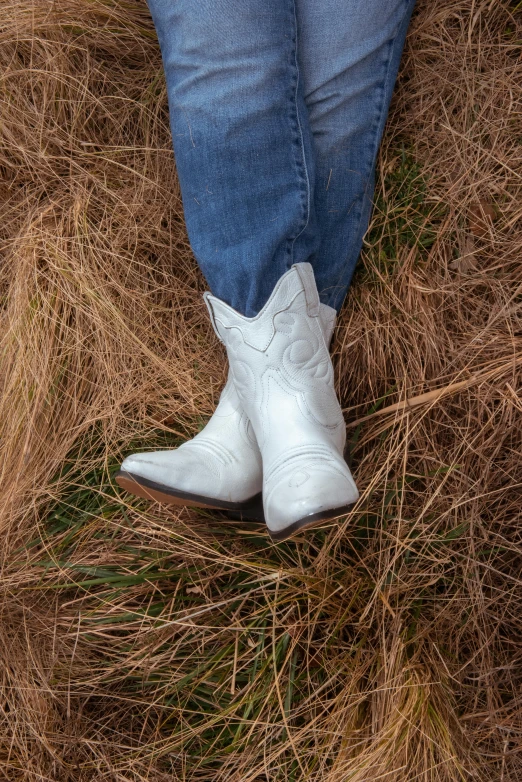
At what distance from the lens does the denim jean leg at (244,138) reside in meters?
0.97

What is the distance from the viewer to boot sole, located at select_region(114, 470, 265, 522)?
955 mm

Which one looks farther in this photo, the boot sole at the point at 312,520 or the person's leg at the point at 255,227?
the person's leg at the point at 255,227

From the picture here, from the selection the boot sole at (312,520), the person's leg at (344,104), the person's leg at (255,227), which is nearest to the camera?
the boot sole at (312,520)

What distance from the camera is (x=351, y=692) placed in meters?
1.04

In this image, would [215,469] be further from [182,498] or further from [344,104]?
[344,104]

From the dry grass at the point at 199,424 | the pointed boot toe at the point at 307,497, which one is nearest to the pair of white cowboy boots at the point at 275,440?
the pointed boot toe at the point at 307,497

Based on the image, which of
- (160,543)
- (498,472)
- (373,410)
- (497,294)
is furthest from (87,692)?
(497,294)

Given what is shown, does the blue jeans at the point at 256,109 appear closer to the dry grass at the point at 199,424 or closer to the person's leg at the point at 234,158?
the person's leg at the point at 234,158

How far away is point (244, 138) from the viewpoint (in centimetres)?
98

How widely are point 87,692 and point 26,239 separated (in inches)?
38.8

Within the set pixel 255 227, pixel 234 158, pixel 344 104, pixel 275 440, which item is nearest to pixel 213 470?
pixel 275 440

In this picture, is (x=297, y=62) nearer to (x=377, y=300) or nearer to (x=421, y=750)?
(x=377, y=300)

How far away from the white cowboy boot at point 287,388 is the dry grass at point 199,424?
0.18 meters

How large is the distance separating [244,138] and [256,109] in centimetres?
5
